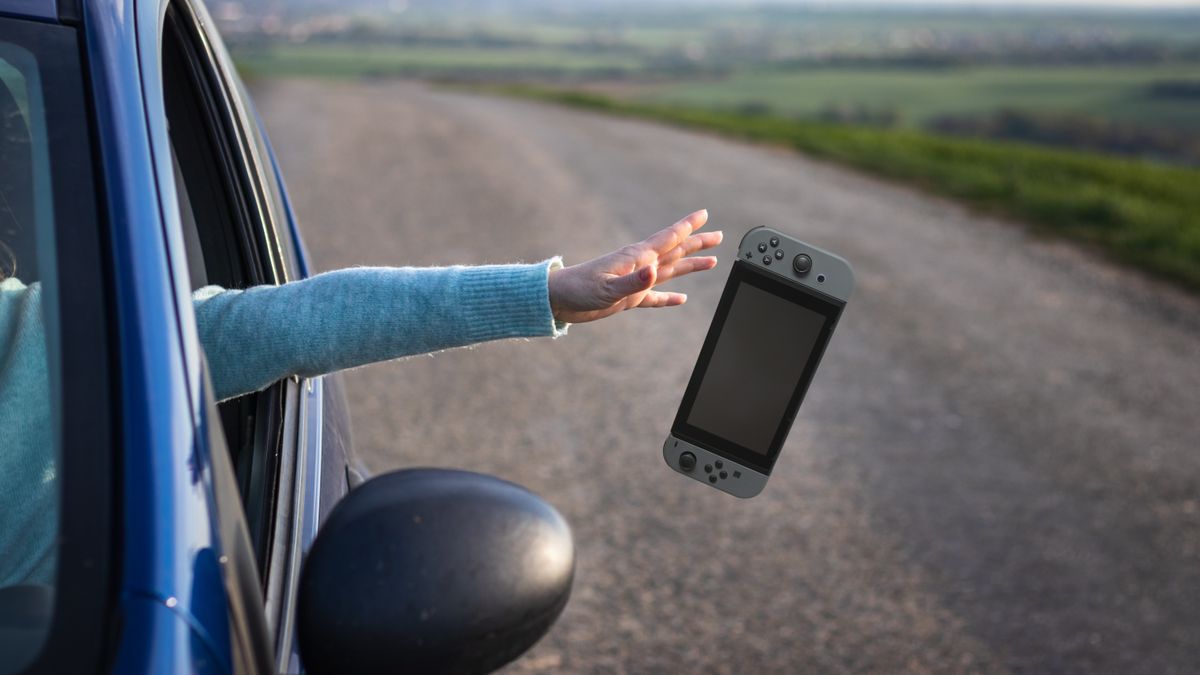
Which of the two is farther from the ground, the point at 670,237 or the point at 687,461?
the point at 670,237

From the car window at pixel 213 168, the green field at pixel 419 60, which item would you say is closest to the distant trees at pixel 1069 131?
the green field at pixel 419 60

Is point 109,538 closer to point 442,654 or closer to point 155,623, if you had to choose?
point 155,623

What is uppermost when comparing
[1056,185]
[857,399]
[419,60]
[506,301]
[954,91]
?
[506,301]

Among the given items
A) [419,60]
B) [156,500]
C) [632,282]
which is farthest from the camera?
[419,60]

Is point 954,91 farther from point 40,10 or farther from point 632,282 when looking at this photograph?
point 40,10

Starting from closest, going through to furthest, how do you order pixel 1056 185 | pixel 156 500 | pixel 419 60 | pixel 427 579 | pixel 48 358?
pixel 156 500
pixel 48 358
pixel 427 579
pixel 1056 185
pixel 419 60

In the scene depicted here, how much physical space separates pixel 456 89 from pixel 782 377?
109 ft

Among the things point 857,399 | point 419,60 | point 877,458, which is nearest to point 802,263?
point 877,458

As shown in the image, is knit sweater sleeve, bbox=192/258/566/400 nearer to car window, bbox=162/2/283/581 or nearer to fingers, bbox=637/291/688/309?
fingers, bbox=637/291/688/309

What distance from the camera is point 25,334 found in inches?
57.4

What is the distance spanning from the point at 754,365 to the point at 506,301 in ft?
1.01

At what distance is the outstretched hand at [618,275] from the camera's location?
145 cm

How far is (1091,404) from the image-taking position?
605 centimetres

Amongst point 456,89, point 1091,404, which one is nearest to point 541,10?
point 456,89
